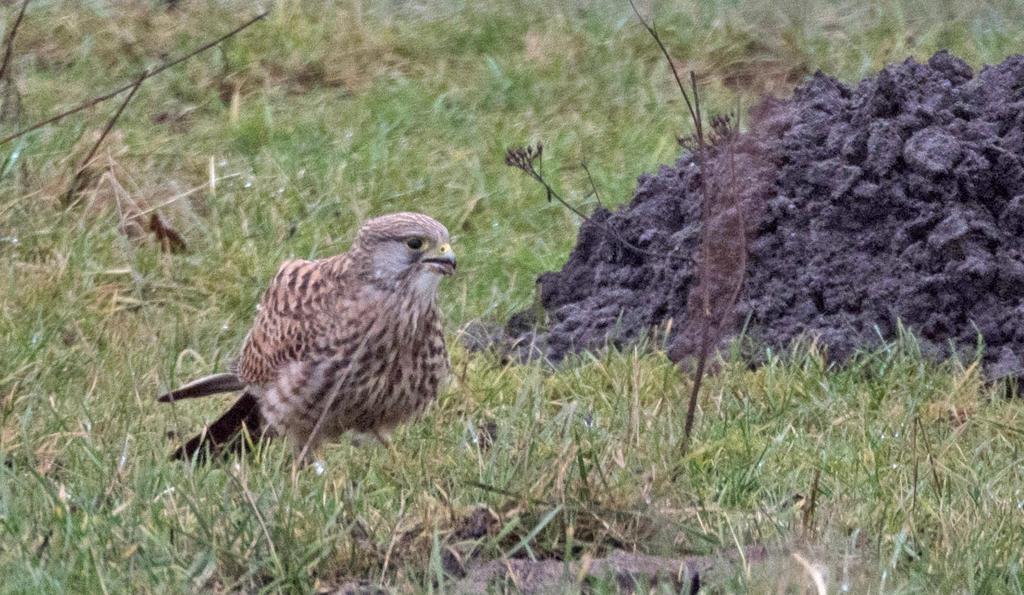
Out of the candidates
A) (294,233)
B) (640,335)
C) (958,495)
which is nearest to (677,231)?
(640,335)

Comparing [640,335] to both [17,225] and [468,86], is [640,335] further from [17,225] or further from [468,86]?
[468,86]

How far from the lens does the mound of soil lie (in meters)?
6.35

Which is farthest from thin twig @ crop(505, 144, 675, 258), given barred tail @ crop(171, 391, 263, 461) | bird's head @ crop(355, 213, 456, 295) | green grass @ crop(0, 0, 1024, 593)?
barred tail @ crop(171, 391, 263, 461)

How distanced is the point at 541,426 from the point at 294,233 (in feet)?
9.84

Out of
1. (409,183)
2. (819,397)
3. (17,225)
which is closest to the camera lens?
(819,397)

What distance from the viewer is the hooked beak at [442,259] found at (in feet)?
17.9

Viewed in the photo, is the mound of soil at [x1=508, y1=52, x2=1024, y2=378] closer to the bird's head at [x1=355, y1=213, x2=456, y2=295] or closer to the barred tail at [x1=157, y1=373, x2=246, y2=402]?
the bird's head at [x1=355, y1=213, x2=456, y2=295]

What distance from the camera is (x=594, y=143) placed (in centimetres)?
894

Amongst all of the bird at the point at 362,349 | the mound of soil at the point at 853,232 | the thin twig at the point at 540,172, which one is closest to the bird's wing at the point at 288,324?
the bird at the point at 362,349

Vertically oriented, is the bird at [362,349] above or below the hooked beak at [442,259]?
below

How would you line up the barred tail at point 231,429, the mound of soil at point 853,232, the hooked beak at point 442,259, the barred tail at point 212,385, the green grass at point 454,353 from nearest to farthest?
the green grass at point 454,353
the barred tail at point 231,429
the hooked beak at point 442,259
the barred tail at point 212,385
the mound of soil at point 853,232

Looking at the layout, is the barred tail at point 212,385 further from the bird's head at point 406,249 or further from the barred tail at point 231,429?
the bird's head at point 406,249

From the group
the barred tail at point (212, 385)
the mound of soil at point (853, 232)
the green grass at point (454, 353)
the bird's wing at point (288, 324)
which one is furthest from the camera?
the mound of soil at point (853, 232)

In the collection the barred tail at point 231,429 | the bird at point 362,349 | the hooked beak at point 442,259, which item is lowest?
the barred tail at point 231,429
